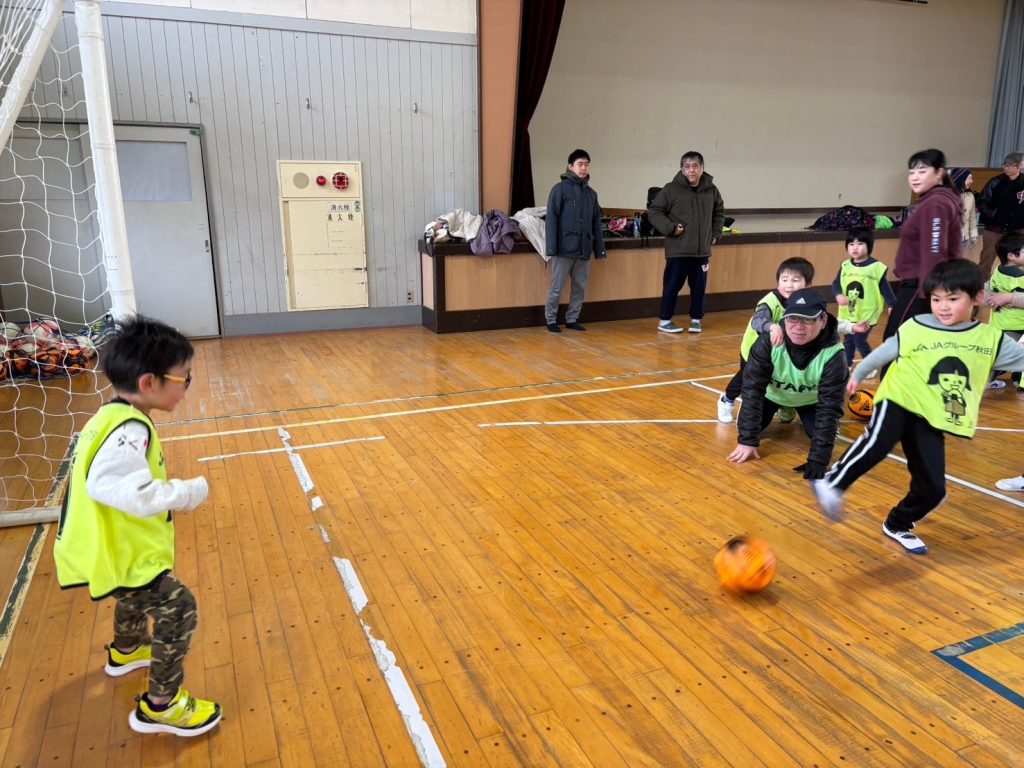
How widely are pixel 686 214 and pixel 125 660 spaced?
261 inches

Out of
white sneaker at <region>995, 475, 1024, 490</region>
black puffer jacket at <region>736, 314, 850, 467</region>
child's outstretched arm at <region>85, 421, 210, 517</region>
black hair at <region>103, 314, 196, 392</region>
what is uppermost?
black hair at <region>103, 314, 196, 392</region>

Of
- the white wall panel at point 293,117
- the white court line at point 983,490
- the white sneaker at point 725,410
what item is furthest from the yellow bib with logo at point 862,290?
the white wall panel at point 293,117

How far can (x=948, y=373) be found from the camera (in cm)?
298

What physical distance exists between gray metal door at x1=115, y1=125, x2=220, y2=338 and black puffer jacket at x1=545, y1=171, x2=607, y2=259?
3.52m

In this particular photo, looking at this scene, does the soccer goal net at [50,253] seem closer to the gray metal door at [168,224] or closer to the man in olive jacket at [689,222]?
the gray metal door at [168,224]

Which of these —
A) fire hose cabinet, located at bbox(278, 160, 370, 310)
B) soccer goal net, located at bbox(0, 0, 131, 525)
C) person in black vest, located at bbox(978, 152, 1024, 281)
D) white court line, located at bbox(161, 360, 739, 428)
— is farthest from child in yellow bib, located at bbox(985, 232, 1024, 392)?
soccer goal net, located at bbox(0, 0, 131, 525)

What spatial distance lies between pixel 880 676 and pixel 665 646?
678 millimetres

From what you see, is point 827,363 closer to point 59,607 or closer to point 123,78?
point 59,607

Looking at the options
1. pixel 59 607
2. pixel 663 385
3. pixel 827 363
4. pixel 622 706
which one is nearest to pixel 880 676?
pixel 622 706

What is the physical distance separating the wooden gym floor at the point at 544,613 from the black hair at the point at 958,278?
1.14 m

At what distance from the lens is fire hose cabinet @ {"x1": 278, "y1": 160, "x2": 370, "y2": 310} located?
775cm

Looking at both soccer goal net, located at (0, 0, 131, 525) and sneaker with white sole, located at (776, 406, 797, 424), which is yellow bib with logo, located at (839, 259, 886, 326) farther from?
soccer goal net, located at (0, 0, 131, 525)

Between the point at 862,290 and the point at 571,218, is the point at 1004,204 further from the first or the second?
the point at 571,218

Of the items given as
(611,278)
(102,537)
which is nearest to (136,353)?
(102,537)
